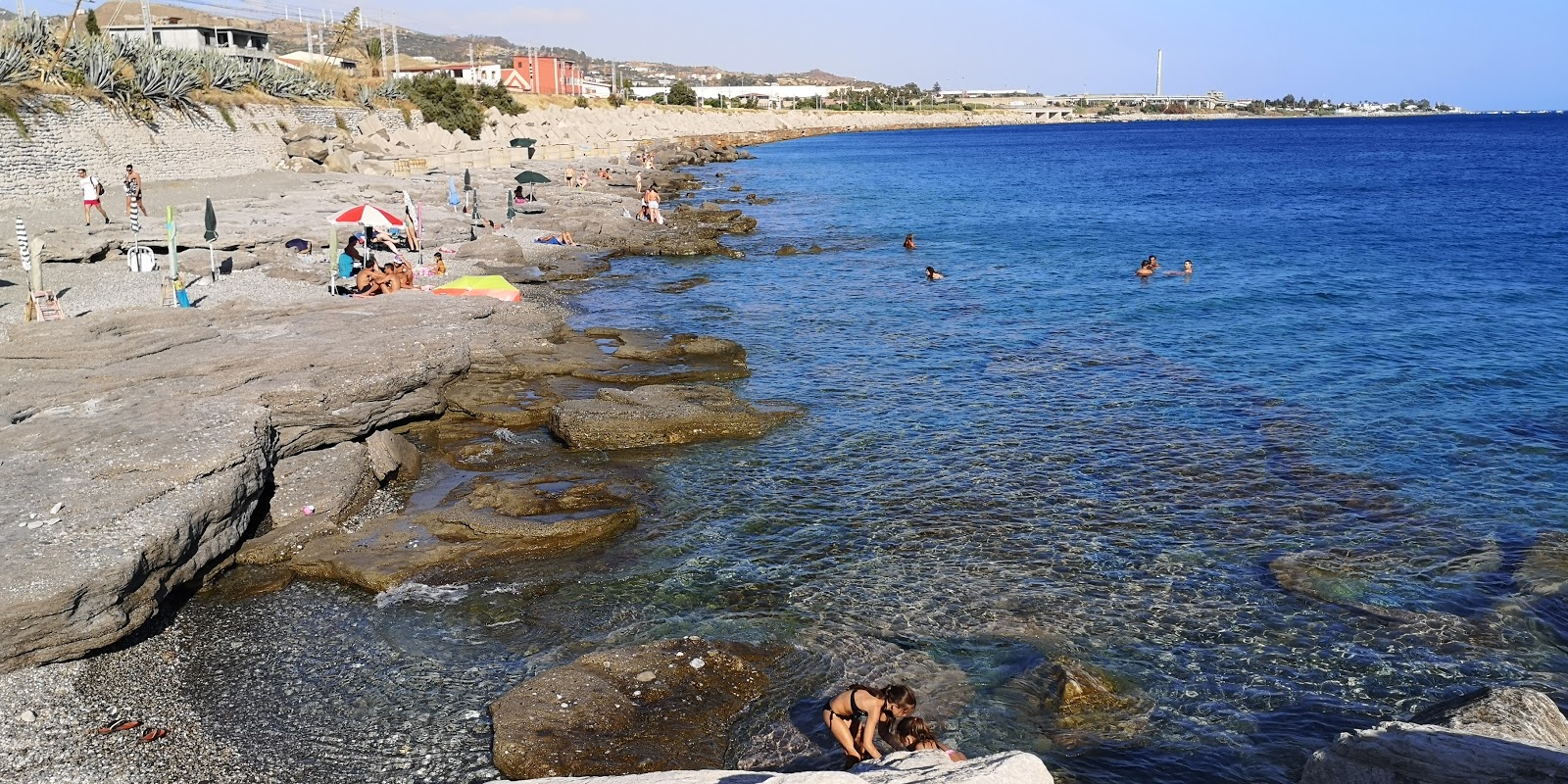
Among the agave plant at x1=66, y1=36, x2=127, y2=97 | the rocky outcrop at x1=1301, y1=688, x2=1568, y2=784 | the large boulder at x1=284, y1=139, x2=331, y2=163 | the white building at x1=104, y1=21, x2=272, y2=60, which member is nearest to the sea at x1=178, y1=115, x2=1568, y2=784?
the rocky outcrop at x1=1301, y1=688, x2=1568, y2=784

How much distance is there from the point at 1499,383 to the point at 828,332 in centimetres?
1276

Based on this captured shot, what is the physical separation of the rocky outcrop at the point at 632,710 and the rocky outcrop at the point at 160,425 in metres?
3.75

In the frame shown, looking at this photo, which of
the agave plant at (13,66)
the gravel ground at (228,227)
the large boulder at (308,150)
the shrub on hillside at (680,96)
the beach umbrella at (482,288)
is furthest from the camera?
the shrub on hillside at (680,96)

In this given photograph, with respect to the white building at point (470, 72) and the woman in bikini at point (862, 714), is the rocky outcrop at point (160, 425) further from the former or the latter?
the white building at point (470, 72)

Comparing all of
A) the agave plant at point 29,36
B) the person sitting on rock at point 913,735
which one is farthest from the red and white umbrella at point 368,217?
the agave plant at point 29,36

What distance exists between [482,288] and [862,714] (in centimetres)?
1573

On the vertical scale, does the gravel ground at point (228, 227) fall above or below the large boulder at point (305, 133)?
below

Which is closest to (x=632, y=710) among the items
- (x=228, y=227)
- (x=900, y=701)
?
(x=900, y=701)

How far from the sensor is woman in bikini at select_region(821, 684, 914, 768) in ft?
25.9

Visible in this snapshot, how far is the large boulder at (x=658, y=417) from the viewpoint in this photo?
15156mm

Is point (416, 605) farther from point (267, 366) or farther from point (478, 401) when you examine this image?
point (478, 401)

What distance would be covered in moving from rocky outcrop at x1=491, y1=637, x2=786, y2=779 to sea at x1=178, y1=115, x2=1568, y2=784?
11.3 inches

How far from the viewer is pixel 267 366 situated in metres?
13.7

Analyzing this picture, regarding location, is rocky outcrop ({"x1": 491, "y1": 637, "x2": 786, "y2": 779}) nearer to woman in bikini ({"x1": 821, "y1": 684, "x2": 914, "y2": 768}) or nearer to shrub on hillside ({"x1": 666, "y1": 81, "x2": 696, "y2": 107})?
woman in bikini ({"x1": 821, "y1": 684, "x2": 914, "y2": 768})
